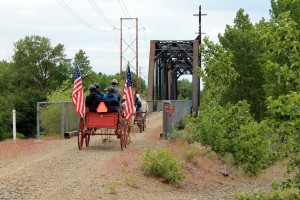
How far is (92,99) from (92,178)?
436 cm

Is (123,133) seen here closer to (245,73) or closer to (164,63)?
(245,73)

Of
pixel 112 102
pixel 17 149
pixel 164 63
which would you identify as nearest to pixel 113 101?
pixel 112 102

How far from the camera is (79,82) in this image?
651 inches

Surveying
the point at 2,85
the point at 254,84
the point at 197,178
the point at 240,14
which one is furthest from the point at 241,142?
the point at 2,85

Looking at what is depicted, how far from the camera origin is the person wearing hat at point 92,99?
49.3 feet

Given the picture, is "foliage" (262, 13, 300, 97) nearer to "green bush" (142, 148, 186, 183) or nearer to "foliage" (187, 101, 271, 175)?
"green bush" (142, 148, 186, 183)

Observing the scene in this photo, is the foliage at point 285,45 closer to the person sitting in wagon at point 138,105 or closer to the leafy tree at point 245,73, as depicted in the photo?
the person sitting in wagon at point 138,105

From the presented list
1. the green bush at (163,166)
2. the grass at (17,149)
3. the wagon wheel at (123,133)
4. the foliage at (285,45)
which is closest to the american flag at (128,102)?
the wagon wheel at (123,133)

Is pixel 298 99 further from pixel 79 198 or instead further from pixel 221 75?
pixel 221 75

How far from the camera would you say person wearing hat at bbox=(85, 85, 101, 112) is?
1502 centimetres

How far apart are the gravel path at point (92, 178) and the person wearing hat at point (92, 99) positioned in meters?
1.16

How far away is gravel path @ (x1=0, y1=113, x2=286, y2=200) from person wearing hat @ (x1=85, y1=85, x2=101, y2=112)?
116 cm

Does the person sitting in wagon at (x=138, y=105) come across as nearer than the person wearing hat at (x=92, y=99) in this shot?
No

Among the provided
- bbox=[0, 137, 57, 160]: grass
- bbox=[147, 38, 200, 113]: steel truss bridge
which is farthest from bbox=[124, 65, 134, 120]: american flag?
bbox=[147, 38, 200, 113]: steel truss bridge
